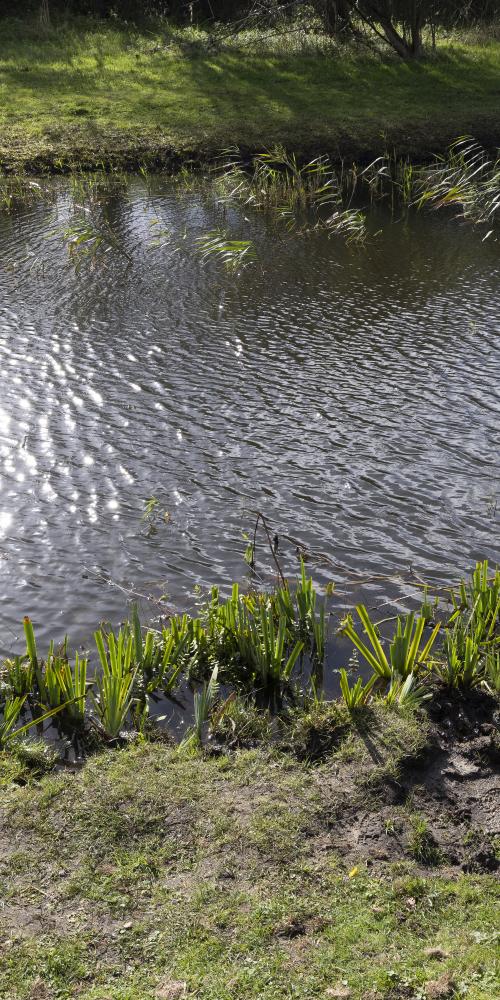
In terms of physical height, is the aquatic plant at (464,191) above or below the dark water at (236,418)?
above

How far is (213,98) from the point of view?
82.9ft

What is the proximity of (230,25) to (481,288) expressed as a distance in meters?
20.9

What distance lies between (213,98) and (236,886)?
82.7 ft

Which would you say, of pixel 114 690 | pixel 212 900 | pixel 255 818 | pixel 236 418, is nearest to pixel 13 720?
pixel 114 690

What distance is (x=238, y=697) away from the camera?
18.5 feet

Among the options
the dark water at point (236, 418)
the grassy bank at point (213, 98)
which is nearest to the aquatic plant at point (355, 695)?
the dark water at point (236, 418)

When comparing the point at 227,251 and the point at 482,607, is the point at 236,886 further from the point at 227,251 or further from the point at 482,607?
the point at 227,251

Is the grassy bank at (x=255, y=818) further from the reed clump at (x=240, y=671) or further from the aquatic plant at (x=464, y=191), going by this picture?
the aquatic plant at (x=464, y=191)

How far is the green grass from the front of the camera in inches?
142

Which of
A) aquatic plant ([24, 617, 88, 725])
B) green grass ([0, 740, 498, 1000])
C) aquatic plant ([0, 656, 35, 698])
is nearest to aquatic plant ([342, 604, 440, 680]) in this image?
green grass ([0, 740, 498, 1000])

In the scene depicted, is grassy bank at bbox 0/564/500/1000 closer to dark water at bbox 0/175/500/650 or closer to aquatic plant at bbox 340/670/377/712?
aquatic plant at bbox 340/670/377/712

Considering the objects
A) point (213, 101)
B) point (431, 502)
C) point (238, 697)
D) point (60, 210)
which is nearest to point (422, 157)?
point (213, 101)

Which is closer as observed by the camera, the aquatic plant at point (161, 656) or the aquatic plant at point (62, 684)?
the aquatic plant at point (62, 684)

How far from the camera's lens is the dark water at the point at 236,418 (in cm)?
733
